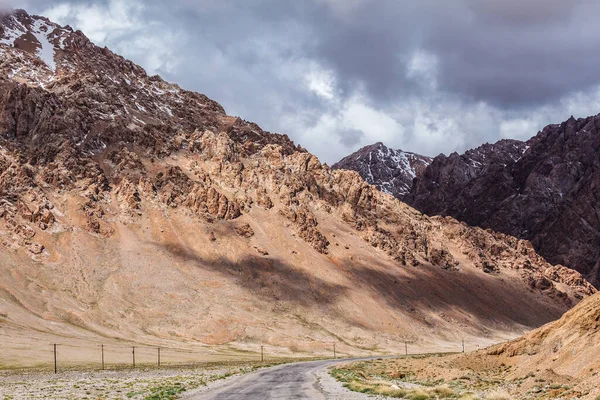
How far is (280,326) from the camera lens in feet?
424

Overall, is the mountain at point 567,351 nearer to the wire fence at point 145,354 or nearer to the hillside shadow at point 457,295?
the wire fence at point 145,354

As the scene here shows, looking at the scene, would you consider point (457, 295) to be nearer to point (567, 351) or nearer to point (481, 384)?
point (567, 351)

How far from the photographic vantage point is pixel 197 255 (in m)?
148

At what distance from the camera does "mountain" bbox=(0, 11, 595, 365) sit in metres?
123

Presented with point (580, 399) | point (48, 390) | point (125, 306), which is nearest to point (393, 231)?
point (125, 306)

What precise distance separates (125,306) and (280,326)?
32.0m

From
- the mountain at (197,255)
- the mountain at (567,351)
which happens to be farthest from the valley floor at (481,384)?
the mountain at (197,255)

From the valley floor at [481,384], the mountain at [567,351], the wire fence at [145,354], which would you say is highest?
the mountain at [567,351]

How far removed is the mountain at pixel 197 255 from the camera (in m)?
123

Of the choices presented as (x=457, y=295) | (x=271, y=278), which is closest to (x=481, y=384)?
(x=271, y=278)

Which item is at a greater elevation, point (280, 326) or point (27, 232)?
point (27, 232)

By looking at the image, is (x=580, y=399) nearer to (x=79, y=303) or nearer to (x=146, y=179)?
(x=79, y=303)

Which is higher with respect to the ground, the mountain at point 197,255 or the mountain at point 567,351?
the mountain at point 197,255

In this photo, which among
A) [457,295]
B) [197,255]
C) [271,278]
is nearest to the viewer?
[271,278]
